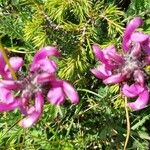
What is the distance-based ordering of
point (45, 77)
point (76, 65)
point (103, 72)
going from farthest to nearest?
point (76, 65)
point (103, 72)
point (45, 77)

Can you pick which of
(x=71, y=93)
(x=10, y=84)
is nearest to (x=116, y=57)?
(x=71, y=93)

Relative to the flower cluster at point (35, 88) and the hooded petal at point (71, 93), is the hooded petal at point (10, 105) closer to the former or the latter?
the flower cluster at point (35, 88)

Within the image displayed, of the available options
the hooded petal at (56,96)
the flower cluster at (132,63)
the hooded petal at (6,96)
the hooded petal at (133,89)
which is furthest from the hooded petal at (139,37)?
the hooded petal at (6,96)

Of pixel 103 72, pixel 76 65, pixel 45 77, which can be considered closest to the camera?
pixel 45 77

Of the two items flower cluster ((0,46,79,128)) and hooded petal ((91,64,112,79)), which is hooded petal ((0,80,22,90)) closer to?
flower cluster ((0,46,79,128))

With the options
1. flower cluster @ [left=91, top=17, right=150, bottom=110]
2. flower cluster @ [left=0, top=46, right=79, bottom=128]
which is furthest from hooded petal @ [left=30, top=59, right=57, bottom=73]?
flower cluster @ [left=91, top=17, right=150, bottom=110]

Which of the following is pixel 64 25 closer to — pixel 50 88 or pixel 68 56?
pixel 68 56

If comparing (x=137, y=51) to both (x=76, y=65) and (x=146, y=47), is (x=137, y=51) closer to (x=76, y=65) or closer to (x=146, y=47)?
(x=146, y=47)
